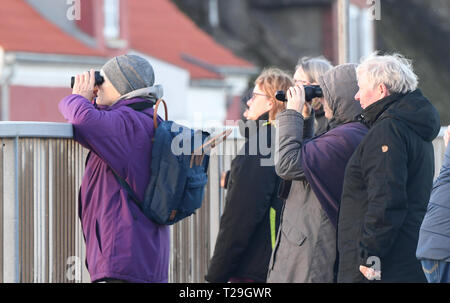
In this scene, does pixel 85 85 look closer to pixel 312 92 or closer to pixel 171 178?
pixel 171 178

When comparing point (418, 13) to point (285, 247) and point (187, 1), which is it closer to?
point (187, 1)

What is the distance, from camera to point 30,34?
28422 millimetres

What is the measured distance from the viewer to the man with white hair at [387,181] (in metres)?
4.50

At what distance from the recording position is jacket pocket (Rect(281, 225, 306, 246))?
4.95 meters

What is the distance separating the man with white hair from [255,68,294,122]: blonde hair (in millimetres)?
914

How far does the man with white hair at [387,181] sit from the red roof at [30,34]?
2242 cm

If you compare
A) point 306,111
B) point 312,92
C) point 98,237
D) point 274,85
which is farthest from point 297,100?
point 98,237

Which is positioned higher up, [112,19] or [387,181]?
[112,19]

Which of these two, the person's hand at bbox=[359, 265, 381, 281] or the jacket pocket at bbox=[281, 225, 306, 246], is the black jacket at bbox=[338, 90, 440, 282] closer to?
the person's hand at bbox=[359, 265, 381, 281]

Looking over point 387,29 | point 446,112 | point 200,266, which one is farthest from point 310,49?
point 200,266

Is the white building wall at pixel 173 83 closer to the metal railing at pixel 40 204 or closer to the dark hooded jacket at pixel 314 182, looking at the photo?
the metal railing at pixel 40 204

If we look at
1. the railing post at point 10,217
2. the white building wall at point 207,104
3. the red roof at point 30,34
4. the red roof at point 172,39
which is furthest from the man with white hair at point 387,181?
the red roof at point 172,39

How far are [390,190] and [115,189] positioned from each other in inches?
47.5
